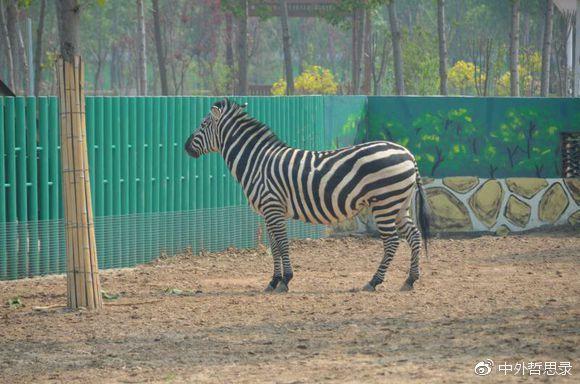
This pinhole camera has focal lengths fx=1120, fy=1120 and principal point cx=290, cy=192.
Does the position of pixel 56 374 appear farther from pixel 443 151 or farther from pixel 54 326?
pixel 443 151

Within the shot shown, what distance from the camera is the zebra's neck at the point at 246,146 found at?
12.6m

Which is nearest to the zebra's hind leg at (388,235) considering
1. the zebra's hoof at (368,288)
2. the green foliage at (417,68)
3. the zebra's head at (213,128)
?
the zebra's hoof at (368,288)

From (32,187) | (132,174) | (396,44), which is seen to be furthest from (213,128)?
(396,44)

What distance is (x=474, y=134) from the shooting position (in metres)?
17.6

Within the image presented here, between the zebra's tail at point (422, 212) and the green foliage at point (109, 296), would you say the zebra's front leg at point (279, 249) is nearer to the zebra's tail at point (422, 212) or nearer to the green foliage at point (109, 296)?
the zebra's tail at point (422, 212)

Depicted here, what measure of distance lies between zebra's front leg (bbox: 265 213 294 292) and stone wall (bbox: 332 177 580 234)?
470 centimetres

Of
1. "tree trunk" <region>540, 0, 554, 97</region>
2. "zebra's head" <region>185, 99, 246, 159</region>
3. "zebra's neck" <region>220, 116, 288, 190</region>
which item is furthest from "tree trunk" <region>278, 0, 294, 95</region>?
"zebra's neck" <region>220, 116, 288, 190</region>

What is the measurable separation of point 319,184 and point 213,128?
5.01ft

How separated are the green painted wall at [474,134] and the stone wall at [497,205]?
0.49 metres

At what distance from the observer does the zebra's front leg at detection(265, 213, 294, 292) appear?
1202cm

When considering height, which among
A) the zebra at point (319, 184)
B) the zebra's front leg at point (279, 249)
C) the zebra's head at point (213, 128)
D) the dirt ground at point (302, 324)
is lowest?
the dirt ground at point (302, 324)

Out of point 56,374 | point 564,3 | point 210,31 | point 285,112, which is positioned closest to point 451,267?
point 285,112

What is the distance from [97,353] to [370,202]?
Result: 13.8 feet

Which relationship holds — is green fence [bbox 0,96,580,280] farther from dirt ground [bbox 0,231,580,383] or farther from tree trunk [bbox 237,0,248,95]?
tree trunk [bbox 237,0,248,95]
